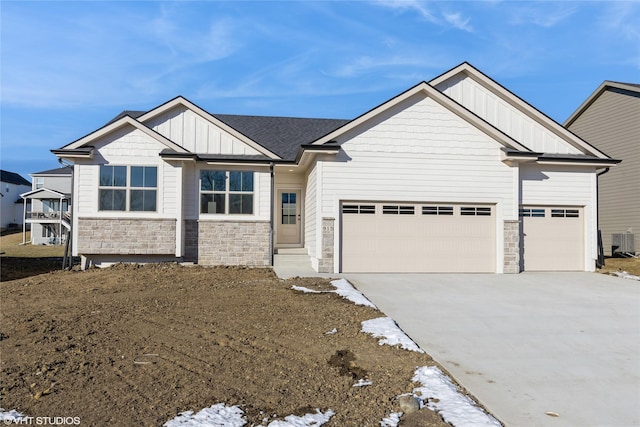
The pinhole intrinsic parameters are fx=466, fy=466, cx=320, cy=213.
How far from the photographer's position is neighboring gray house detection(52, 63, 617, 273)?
1354cm

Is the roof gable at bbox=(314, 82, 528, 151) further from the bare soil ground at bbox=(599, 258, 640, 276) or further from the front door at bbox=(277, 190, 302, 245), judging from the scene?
the bare soil ground at bbox=(599, 258, 640, 276)

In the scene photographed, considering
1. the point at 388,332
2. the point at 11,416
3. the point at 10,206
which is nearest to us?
the point at 11,416

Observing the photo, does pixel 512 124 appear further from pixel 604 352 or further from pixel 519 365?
pixel 519 365

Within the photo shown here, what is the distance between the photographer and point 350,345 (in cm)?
612

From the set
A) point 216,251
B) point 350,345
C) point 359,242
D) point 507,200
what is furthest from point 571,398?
point 216,251

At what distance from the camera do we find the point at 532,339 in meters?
6.78

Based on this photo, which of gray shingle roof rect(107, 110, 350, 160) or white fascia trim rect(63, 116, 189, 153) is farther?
gray shingle roof rect(107, 110, 350, 160)

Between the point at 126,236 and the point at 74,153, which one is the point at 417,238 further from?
the point at 74,153

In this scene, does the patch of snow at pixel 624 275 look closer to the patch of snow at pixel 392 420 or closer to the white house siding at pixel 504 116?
the white house siding at pixel 504 116

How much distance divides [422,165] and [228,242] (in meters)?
6.36

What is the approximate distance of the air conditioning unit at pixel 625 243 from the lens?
1922 cm

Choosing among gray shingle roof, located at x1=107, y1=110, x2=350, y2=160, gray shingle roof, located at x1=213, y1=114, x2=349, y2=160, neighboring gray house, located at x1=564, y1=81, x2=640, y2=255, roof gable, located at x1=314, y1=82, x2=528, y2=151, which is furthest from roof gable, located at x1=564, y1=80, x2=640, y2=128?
gray shingle roof, located at x1=107, y1=110, x2=350, y2=160

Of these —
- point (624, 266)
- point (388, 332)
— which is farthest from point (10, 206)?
point (624, 266)

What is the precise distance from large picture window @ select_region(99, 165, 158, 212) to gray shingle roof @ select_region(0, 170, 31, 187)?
4388 cm
